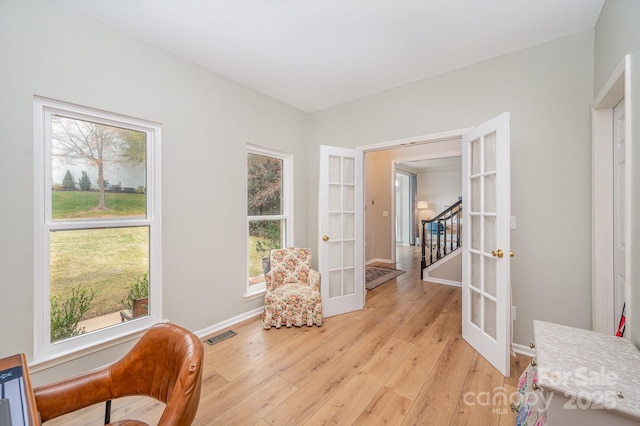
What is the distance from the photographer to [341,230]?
3.31 metres

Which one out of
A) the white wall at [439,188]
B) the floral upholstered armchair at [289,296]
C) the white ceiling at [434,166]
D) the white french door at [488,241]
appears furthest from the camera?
the white wall at [439,188]

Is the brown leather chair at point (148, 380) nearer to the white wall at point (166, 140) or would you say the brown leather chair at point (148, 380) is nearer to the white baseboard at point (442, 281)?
the white wall at point (166, 140)

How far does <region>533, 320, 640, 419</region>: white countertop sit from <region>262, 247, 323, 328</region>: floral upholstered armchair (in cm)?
206

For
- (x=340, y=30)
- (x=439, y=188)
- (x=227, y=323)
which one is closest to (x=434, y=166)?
(x=439, y=188)

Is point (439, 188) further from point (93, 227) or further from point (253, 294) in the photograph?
point (93, 227)

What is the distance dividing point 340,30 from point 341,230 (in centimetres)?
210

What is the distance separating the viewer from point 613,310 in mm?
1938

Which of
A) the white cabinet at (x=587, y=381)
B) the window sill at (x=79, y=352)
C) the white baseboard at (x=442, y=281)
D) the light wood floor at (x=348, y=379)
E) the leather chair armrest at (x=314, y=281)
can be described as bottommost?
the light wood floor at (x=348, y=379)

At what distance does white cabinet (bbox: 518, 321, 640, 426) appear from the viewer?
0.88m

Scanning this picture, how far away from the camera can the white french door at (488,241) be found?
6.68ft

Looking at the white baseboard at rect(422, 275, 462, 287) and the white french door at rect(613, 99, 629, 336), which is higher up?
the white french door at rect(613, 99, 629, 336)

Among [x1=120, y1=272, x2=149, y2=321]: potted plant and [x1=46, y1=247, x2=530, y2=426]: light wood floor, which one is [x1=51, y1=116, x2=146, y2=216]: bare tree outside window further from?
[x1=46, y1=247, x2=530, y2=426]: light wood floor

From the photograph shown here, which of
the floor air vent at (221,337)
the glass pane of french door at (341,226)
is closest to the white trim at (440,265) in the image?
the glass pane of french door at (341,226)

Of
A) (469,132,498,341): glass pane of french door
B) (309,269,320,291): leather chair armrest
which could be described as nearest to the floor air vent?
(309,269,320,291): leather chair armrest
